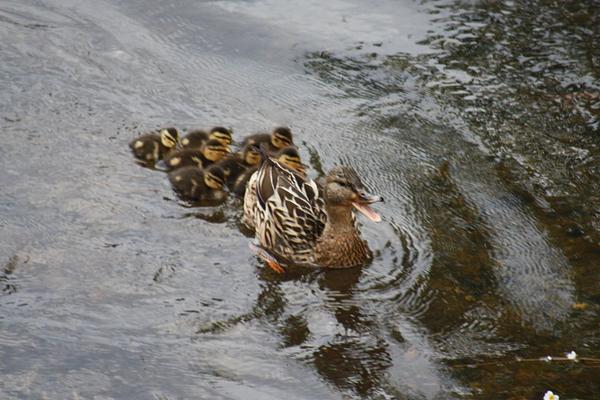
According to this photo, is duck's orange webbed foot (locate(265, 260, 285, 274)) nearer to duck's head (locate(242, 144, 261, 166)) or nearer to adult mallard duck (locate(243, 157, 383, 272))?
adult mallard duck (locate(243, 157, 383, 272))

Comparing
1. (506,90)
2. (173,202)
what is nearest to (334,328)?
(173,202)

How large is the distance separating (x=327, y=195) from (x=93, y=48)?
2.83 m

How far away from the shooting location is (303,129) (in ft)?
21.0

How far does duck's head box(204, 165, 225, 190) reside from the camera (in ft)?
18.9

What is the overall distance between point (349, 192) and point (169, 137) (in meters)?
1.48

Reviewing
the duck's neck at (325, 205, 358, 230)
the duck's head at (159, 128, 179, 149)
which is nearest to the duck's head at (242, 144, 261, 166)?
the duck's head at (159, 128, 179, 149)

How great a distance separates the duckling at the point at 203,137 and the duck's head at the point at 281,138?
1.06ft

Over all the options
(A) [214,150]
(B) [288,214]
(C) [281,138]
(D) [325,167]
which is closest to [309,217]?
(B) [288,214]

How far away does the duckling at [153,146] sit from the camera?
6.02 meters

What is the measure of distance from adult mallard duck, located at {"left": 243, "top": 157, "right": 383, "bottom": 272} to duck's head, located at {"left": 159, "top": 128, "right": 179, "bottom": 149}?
2.50ft

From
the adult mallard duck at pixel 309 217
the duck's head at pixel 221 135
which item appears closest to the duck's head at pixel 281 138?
the duck's head at pixel 221 135

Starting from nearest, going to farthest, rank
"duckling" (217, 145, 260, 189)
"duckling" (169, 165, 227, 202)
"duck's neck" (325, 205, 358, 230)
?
"duck's neck" (325, 205, 358, 230) < "duckling" (169, 165, 227, 202) < "duckling" (217, 145, 260, 189)

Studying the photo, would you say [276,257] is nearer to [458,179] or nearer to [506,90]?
[458,179]

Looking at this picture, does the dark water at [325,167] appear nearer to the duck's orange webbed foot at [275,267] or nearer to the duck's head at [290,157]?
the duck's orange webbed foot at [275,267]
